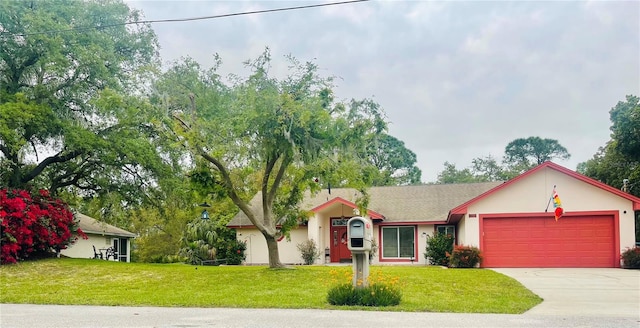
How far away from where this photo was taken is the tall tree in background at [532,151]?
66938 millimetres

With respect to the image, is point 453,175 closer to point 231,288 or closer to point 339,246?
point 339,246

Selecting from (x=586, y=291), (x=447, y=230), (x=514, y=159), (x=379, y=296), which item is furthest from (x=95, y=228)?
(x=514, y=159)

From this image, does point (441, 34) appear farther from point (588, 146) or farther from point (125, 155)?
point (588, 146)

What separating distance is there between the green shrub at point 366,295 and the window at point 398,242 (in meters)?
15.5

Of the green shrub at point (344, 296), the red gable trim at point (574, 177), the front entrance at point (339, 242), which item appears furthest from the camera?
the front entrance at point (339, 242)

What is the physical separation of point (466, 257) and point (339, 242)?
7653 millimetres

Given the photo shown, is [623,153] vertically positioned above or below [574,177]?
above

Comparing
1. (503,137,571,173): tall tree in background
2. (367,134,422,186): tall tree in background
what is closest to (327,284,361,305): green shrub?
(367,134,422,186): tall tree in background

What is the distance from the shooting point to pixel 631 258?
20.5 meters

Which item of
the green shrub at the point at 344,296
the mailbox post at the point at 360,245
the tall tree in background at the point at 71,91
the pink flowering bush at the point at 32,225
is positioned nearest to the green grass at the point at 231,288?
the green shrub at the point at 344,296

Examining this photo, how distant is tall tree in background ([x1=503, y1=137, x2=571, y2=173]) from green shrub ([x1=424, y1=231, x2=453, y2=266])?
44826 millimetres

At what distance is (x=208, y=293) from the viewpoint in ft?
43.5

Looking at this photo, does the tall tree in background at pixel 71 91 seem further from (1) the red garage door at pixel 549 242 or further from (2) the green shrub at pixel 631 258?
(2) the green shrub at pixel 631 258

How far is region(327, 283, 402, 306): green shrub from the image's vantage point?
11.2 m
